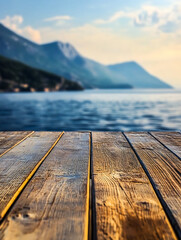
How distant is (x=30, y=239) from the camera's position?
942 mm

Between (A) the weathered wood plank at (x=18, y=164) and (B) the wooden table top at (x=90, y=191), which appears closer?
(B) the wooden table top at (x=90, y=191)

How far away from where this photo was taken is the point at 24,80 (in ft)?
336

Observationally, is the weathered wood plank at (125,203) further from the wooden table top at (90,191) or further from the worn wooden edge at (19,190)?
the worn wooden edge at (19,190)

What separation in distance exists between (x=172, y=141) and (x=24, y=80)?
346 feet

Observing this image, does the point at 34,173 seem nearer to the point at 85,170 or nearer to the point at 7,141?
the point at 85,170

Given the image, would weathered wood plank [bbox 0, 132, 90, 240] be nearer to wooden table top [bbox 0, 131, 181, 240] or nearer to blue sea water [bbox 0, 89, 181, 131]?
wooden table top [bbox 0, 131, 181, 240]

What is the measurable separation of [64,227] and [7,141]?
1831mm

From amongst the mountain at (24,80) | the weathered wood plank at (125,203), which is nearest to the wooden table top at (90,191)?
the weathered wood plank at (125,203)

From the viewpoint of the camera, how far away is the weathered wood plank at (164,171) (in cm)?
118

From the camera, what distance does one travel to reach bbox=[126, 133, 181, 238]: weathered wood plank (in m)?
1.18

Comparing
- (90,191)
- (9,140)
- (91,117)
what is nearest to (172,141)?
(90,191)

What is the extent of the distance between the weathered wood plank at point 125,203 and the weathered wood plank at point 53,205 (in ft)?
0.26

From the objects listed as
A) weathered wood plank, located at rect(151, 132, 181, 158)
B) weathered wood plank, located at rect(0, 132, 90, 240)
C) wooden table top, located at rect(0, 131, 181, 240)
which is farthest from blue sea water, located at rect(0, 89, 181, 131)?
weathered wood plank, located at rect(0, 132, 90, 240)

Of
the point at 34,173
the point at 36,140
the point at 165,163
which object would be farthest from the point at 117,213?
the point at 36,140
